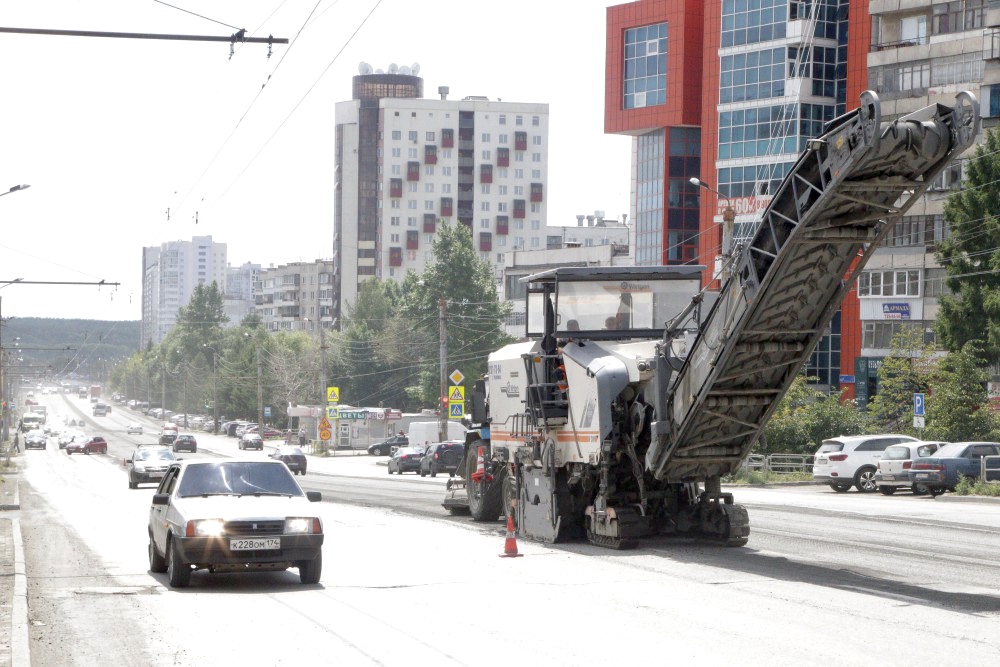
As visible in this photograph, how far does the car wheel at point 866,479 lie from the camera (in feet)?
121

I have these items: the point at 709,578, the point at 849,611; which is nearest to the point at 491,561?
the point at 709,578

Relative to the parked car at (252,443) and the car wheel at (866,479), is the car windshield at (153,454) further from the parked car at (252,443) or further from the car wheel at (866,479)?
the parked car at (252,443)

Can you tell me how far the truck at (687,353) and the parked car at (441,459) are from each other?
3360 centimetres

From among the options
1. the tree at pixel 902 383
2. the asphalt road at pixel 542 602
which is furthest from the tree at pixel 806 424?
the asphalt road at pixel 542 602

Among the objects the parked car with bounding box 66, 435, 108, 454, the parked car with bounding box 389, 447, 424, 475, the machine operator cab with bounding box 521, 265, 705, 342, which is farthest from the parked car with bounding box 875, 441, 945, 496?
the parked car with bounding box 66, 435, 108, 454

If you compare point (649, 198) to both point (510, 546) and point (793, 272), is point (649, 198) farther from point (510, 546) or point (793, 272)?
point (793, 272)

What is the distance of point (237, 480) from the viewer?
1545 centimetres

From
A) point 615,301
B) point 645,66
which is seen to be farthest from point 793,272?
point 645,66

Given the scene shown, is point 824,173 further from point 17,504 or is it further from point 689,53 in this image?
point 689,53

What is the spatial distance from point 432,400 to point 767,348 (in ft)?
286

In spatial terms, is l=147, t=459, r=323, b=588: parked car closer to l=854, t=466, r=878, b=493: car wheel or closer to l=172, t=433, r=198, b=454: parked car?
l=854, t=466, r=878, b=493: car wheel

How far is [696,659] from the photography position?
972 centimetres

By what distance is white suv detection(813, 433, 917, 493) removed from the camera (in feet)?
121

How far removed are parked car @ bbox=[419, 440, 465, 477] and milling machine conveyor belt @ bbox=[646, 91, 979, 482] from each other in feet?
128
